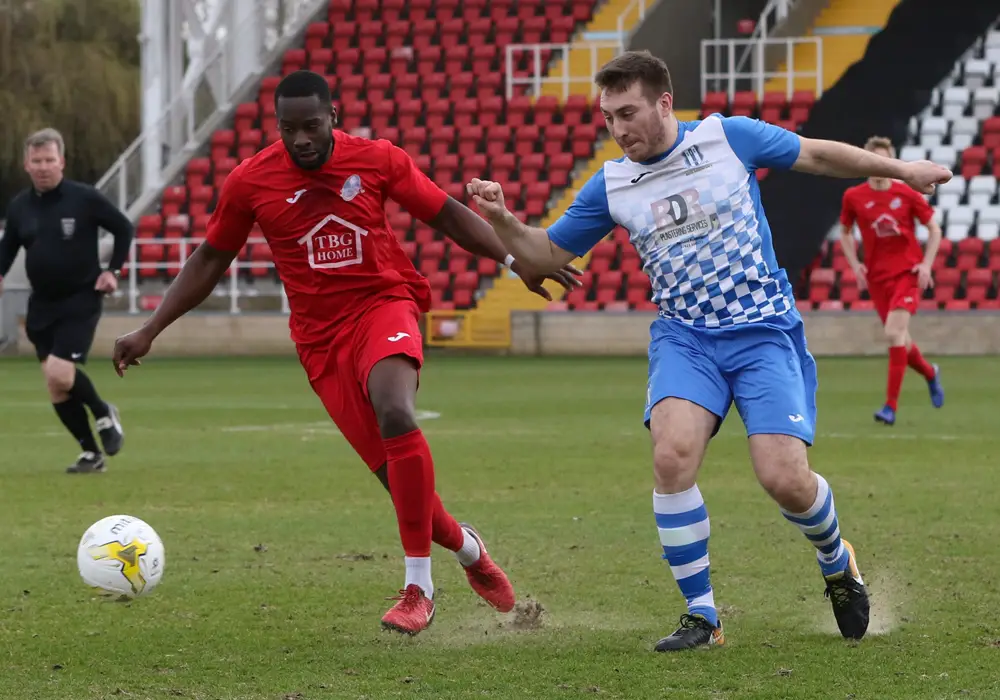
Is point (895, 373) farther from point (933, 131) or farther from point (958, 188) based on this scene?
point (933, 131)

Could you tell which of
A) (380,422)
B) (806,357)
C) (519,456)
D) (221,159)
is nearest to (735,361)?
(806,357)

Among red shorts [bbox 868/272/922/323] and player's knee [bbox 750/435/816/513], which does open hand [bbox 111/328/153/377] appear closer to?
player's knee [bbox 750/435/816/513]

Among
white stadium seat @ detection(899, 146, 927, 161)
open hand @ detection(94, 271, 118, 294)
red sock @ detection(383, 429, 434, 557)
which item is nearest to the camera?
red sock @ detection(383, 429, 434, 557)

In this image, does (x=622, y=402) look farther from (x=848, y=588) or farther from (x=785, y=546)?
(x=848, y=588)

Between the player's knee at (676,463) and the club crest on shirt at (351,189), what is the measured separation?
1415mm

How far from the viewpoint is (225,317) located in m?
25.5

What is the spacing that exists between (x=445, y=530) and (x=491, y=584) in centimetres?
25

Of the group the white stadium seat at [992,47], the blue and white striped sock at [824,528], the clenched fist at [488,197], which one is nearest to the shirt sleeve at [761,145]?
the clenched fist at [488,197]

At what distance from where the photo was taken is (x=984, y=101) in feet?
86.3

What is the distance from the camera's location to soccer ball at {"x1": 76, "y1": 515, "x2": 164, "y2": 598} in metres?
5.50

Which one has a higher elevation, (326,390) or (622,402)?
(326,390)

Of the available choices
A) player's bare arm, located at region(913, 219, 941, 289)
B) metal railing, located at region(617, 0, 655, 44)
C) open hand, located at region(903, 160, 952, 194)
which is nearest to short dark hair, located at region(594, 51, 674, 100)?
open hand, located at region(903, 160, 952, 194)

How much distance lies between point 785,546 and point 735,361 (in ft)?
6.97

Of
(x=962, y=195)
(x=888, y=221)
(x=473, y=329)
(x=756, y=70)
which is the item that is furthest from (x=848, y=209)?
(x=756, y=70)
